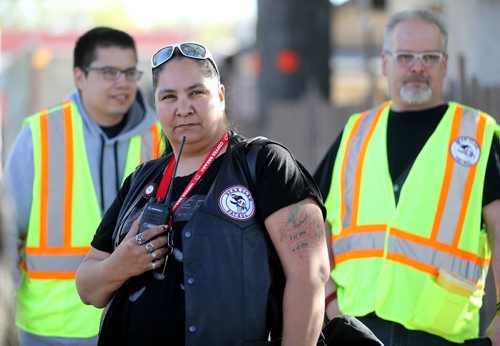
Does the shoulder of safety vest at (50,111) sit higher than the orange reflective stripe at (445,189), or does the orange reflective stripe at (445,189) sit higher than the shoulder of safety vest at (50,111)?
the shoulder of safety vest at (50,111)

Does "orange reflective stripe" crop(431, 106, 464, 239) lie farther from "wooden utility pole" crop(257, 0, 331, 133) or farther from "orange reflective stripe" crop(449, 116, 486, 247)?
"wooden utility pole" crop(257, 0, 331, 133)

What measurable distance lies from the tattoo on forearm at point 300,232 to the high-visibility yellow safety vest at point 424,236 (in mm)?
1486

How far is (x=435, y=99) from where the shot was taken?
579 cm

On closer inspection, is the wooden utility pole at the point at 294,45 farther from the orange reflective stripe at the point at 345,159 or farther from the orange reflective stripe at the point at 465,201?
the orange reflective stripe at the point at 465,201

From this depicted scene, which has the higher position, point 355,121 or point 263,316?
point 355,121

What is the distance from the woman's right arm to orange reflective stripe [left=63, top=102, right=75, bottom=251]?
147 cm

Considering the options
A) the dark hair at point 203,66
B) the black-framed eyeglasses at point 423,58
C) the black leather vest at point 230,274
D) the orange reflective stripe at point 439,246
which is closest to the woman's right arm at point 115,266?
the black leather vest at point 230,274

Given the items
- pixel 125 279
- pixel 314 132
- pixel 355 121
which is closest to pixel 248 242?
pixel 125 279

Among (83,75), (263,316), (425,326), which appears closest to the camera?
(263,316)

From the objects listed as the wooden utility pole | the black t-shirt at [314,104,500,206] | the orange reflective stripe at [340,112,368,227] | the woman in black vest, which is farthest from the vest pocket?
the wooden utility pole

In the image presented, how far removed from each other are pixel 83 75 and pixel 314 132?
5.20m

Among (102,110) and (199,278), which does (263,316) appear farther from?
(102,110)

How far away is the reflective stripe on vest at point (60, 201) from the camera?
19.1 ft

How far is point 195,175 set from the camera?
4.16m
